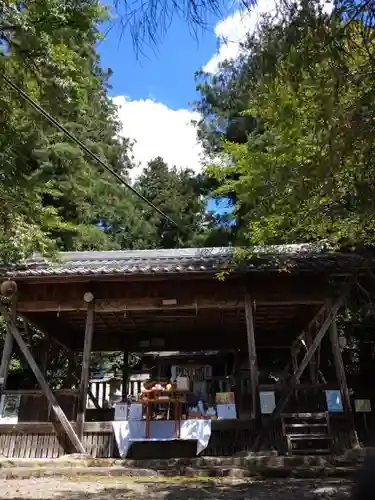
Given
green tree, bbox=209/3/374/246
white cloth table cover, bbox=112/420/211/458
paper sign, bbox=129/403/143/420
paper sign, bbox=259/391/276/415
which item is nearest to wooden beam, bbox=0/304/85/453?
white cloth table cover, bbox=112/420/211/458

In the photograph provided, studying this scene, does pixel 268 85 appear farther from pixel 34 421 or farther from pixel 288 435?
pixel 34 421

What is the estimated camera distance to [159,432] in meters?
8.24

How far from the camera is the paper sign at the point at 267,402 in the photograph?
323 inches

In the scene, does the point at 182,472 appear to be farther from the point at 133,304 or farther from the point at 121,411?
the point at 133,304

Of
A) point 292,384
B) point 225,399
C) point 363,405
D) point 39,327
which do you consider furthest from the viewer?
point 39,327

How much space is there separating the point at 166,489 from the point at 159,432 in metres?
2.70

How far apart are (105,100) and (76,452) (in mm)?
19486

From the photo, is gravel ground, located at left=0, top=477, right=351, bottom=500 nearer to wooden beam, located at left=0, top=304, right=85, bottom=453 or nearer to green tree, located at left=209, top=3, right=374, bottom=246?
wooden beam, located at left=0, top=304, right=85, bottom=453

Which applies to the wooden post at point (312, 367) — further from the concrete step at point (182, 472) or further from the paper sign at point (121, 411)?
the concrete step at point (182, 472)

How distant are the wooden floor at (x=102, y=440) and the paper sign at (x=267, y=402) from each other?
0.29 meters

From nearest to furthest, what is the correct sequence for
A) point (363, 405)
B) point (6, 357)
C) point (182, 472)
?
point (182, 472) → point (6, 357) → point (363, 405)

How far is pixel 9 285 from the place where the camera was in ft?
27.7

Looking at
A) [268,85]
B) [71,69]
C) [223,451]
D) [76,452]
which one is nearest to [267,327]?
[223,451]

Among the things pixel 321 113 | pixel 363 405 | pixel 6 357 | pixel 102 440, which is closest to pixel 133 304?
pixel 102 440
